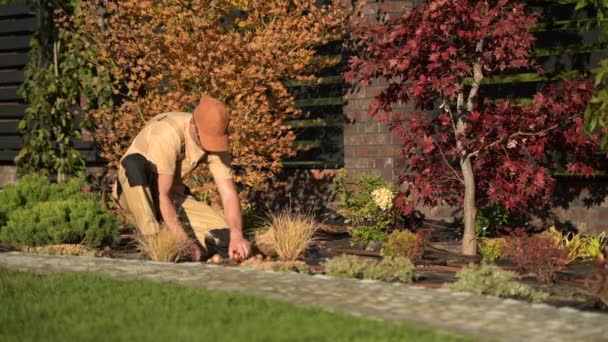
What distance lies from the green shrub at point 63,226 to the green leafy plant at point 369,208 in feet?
7.46

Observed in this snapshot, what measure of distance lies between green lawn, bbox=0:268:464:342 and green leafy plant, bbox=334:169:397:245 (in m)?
3.34

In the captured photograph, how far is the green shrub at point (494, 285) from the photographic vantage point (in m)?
7.10

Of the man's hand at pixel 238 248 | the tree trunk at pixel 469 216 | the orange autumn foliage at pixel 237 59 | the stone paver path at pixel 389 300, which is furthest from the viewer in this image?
the orange autumn foliage at pixel 237 59

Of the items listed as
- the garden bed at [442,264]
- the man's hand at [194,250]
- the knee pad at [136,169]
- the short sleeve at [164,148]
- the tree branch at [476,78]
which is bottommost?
the garden bed at [442,264]

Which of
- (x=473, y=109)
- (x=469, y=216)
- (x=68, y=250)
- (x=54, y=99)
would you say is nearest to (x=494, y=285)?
(x=469, y=216)

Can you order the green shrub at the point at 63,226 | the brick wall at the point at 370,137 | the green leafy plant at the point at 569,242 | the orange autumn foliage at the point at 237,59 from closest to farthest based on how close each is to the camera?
the green leafy plant at the point at 569,242, the green shrub at the point at 63,226, the orange autumn foliage at the point at 237,59, the brick wall at the point at 370,137

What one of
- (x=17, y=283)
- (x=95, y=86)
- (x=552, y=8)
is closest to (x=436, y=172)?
(x=552, y=8)

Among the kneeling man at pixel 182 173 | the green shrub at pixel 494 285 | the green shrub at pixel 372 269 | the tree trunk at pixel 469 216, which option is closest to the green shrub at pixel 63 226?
the kneeling man at pixel 182 173

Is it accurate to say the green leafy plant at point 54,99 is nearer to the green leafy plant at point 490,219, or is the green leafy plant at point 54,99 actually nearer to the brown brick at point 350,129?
the brown brick at point 350,129

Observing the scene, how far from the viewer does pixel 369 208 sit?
10.4 meters

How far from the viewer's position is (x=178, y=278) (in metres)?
7.65

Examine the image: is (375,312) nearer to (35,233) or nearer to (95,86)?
(35,233)

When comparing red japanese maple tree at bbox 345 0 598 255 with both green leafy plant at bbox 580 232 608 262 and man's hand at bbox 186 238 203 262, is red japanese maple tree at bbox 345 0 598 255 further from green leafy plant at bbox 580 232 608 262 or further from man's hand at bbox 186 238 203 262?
man's hand at bbox 186 238 203 262

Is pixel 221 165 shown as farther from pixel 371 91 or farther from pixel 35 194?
pixel 371 91
